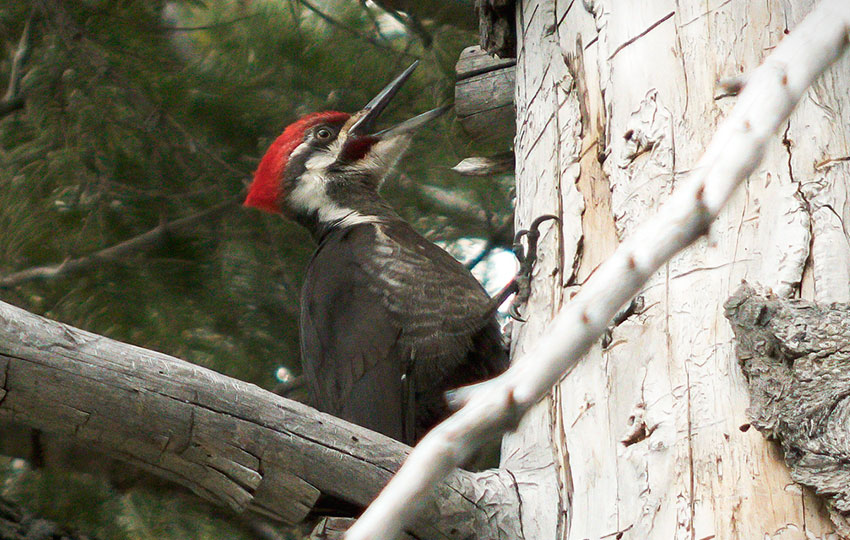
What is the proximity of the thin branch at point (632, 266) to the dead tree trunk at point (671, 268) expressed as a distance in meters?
0.57

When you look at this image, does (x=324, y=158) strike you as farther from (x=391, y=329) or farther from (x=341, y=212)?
(x=391, y=329)

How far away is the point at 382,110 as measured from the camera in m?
2.95

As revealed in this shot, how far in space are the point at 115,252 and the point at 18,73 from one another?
1.85 ft

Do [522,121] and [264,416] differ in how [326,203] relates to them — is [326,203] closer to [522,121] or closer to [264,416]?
[522,121]

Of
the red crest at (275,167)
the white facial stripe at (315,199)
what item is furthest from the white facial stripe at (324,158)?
the red crest at (275,167)

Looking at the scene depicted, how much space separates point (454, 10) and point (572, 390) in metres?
1.63

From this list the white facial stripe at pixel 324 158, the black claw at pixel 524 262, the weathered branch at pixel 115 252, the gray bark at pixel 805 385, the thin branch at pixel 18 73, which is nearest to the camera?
the gray bark at pixel 805 385

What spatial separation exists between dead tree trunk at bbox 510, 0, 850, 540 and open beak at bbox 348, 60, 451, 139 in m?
1.13

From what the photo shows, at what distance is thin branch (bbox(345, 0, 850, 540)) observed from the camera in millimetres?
519

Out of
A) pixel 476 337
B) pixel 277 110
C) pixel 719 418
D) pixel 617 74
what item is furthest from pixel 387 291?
pixel 719 418

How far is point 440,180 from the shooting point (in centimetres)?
306

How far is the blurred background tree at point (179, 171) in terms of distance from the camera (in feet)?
8.41

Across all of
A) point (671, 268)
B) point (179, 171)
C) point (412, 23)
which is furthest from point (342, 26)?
point (671, 268)

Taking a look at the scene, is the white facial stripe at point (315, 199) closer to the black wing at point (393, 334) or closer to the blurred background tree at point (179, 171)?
the blurred background tree at point (179, 171)
